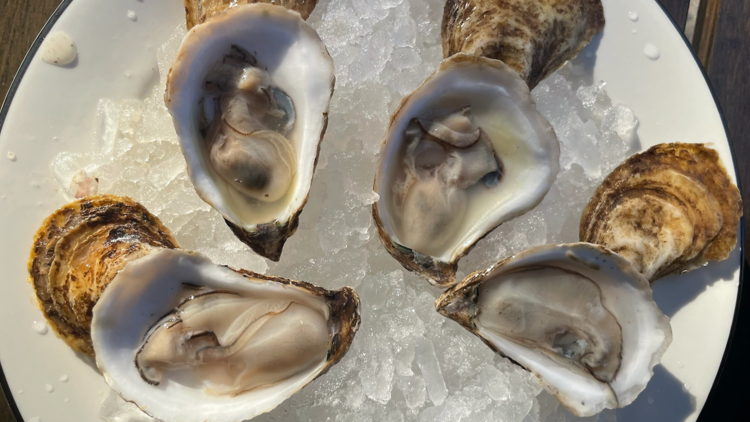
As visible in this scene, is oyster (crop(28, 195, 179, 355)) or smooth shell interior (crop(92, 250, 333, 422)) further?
oyster (crop(28, 195, 179, 355))

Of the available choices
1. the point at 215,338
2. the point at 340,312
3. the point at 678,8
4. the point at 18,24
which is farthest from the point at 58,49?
the point at 678,8

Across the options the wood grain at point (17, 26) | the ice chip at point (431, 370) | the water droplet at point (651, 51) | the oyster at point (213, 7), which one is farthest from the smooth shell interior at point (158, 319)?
the water droplet at point (651, 51)

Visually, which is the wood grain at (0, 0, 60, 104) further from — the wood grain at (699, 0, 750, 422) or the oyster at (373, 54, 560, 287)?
the wood grain at (699, 0, 750, 422)

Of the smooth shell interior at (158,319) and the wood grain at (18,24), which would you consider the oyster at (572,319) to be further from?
the wood grain at (18,24)

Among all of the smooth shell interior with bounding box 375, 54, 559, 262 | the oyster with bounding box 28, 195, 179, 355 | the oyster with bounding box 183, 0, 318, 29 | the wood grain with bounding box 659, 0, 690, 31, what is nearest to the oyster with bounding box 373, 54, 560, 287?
the smooth shell interior with bounding box 375, 54, 559, 262

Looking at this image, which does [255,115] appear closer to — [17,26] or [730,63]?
[17,26]

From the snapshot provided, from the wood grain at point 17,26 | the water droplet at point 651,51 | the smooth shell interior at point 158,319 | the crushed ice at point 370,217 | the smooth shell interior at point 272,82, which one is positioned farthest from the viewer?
the wood grain at point 17,26

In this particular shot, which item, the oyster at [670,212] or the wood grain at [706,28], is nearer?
the oyster at [670,212]
